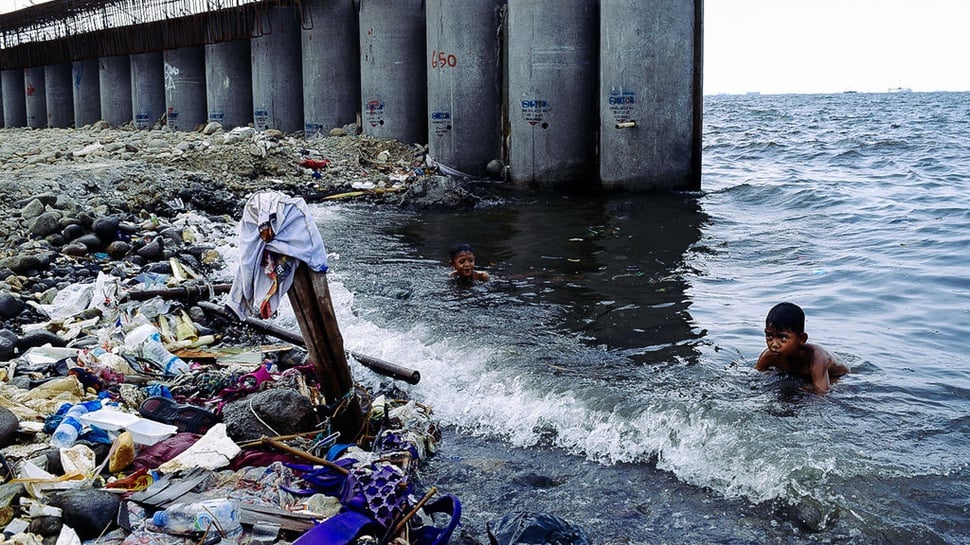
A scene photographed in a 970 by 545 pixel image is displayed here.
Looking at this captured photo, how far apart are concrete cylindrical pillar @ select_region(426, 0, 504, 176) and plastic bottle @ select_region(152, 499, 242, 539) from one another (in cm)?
1486

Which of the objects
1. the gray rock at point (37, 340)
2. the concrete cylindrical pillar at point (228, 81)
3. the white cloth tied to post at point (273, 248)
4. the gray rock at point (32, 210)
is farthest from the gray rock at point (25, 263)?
the concrete cylindrical pillar at point (228, 81)

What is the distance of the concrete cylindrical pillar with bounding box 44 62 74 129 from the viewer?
35.2 meters

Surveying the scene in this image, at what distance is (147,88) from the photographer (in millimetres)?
29188

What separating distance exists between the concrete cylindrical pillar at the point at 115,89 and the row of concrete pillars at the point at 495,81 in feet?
24.4

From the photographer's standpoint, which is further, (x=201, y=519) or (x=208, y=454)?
(x=208, y=454)

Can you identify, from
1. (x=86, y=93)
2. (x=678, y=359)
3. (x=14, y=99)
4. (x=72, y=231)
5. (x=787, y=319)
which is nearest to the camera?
(x=787, y=319)

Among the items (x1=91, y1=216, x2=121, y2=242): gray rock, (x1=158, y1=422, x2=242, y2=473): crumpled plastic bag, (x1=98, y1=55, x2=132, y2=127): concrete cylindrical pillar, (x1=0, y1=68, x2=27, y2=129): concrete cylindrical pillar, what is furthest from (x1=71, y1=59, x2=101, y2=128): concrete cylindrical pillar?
(x1=158, y1=422, x2=242, y2=473): crumpled plastic bag

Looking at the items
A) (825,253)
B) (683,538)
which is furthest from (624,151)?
(683,538)

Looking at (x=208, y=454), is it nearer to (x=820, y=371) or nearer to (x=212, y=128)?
(x=820, y=371)

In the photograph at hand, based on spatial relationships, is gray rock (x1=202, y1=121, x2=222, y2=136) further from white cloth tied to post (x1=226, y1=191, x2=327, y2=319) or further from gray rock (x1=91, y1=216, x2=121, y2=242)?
white cloth tied to post (x1=226, y1=191, x2=327, y2=319)

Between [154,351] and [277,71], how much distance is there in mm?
18755

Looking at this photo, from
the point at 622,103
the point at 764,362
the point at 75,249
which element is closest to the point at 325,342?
the point at 764,362

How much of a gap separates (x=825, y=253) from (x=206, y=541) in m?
9.66

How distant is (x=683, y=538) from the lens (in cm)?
390
